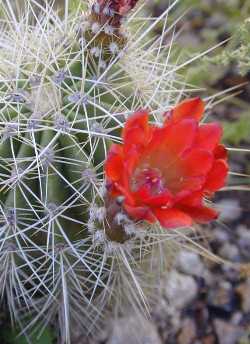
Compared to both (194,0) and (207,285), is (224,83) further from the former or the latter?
(207,285)

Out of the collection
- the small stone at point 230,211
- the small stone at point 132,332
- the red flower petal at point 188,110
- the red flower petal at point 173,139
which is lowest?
the small stone at point 132,332

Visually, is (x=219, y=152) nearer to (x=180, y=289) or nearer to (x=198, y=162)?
(x=198, y=162)

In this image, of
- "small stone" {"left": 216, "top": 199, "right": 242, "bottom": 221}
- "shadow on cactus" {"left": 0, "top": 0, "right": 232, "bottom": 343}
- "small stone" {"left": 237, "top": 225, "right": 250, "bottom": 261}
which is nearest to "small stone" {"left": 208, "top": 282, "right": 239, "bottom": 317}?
"small stone" {"left": 237, "top": 225, "right": 250, "bottom": 261}

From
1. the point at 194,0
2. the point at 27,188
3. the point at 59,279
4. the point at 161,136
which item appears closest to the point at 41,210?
the point at 27,188

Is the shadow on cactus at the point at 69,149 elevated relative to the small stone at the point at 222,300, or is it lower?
elevated

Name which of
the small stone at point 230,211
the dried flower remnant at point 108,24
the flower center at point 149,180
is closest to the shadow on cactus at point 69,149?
the dried flower remnant at point 108,24

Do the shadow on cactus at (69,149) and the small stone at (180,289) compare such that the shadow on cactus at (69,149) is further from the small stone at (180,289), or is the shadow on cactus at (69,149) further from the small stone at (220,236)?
the small stone at (220,236)

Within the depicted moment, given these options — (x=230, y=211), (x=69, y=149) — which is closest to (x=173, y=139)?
(x=69, y=149)
